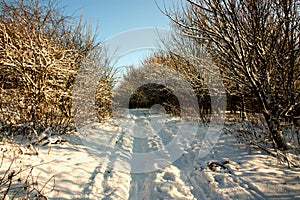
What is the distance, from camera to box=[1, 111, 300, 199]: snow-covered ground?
240 cm

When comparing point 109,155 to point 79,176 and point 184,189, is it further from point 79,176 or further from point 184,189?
point 184,189

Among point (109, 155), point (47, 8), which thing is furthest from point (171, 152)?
point (47, 8)

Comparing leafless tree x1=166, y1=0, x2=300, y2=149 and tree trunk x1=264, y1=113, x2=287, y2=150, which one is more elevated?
leafless tree x1=166, y1=0, x2=300, y2=149

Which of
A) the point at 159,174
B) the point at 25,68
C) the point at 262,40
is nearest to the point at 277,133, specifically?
the point at 262,40

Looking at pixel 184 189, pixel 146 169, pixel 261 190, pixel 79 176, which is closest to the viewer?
pixel 261 190

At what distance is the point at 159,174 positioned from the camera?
3.11 meters

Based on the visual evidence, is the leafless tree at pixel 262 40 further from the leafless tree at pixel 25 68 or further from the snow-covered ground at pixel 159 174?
the leafless tree at pixel 25 68

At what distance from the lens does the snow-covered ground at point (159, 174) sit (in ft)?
7.87

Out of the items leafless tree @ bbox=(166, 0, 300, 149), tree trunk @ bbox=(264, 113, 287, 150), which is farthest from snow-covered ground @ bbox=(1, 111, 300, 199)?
leafless tree @ bbox=(166, 0, 300, 149)

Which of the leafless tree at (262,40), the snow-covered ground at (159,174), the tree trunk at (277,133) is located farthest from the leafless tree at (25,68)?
the tree trunk at (277,133)

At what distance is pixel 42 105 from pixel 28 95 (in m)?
0.38

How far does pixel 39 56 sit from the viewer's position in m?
3.85

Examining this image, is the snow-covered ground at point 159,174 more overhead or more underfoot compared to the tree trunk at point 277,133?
more underfoot

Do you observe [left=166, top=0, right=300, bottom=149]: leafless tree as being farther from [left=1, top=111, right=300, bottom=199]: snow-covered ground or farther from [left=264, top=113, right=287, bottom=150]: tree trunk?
[left=1, top=111, right=300, bottom=199]: snow-covered ground
